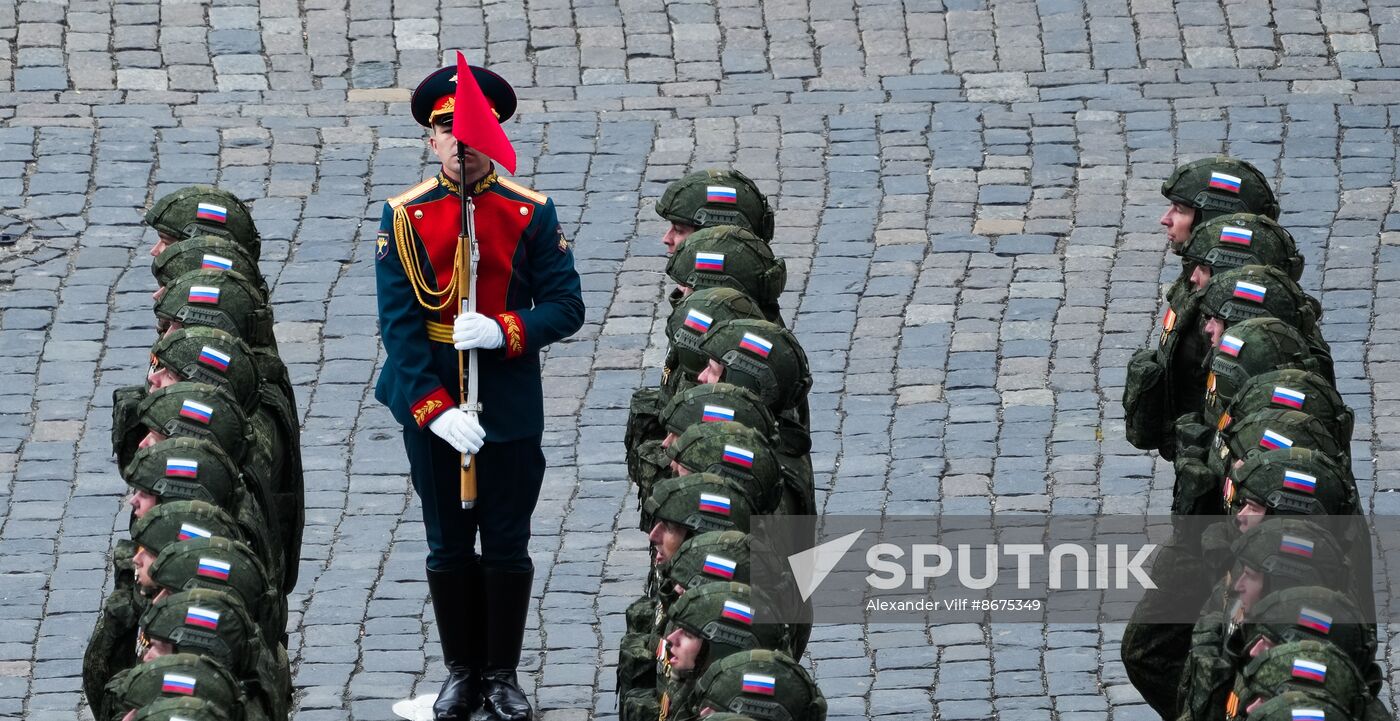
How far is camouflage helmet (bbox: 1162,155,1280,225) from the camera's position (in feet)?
31.8

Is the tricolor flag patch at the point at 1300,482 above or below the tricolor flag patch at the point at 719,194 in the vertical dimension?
below

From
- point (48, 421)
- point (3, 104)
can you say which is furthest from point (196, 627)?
point (3, 104)

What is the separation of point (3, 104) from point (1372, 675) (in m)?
9.19

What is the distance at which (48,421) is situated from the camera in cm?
1138

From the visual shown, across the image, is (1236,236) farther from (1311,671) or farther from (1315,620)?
(1311,671)

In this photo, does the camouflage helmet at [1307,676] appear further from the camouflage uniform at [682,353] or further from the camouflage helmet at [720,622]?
the camouflage uniform at [682,353]

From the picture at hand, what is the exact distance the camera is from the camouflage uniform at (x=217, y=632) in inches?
275

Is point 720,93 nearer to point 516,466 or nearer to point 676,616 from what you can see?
point 516,466

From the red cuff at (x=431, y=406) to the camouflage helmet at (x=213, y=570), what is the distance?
128cm

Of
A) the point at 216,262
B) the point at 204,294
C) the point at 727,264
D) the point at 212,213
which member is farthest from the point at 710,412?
the point at 212,213

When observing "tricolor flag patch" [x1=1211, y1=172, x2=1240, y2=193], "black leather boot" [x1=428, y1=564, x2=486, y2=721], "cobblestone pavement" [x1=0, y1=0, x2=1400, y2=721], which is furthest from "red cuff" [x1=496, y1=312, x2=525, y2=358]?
"tricolor flag patch" [x1=1211, y1=172, x2=1240, y2=193]

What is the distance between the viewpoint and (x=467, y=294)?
28.5 ft

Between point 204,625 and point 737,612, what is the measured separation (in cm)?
146

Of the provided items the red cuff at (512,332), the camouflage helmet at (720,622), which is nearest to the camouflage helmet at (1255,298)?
the red cuff at (512,332)
